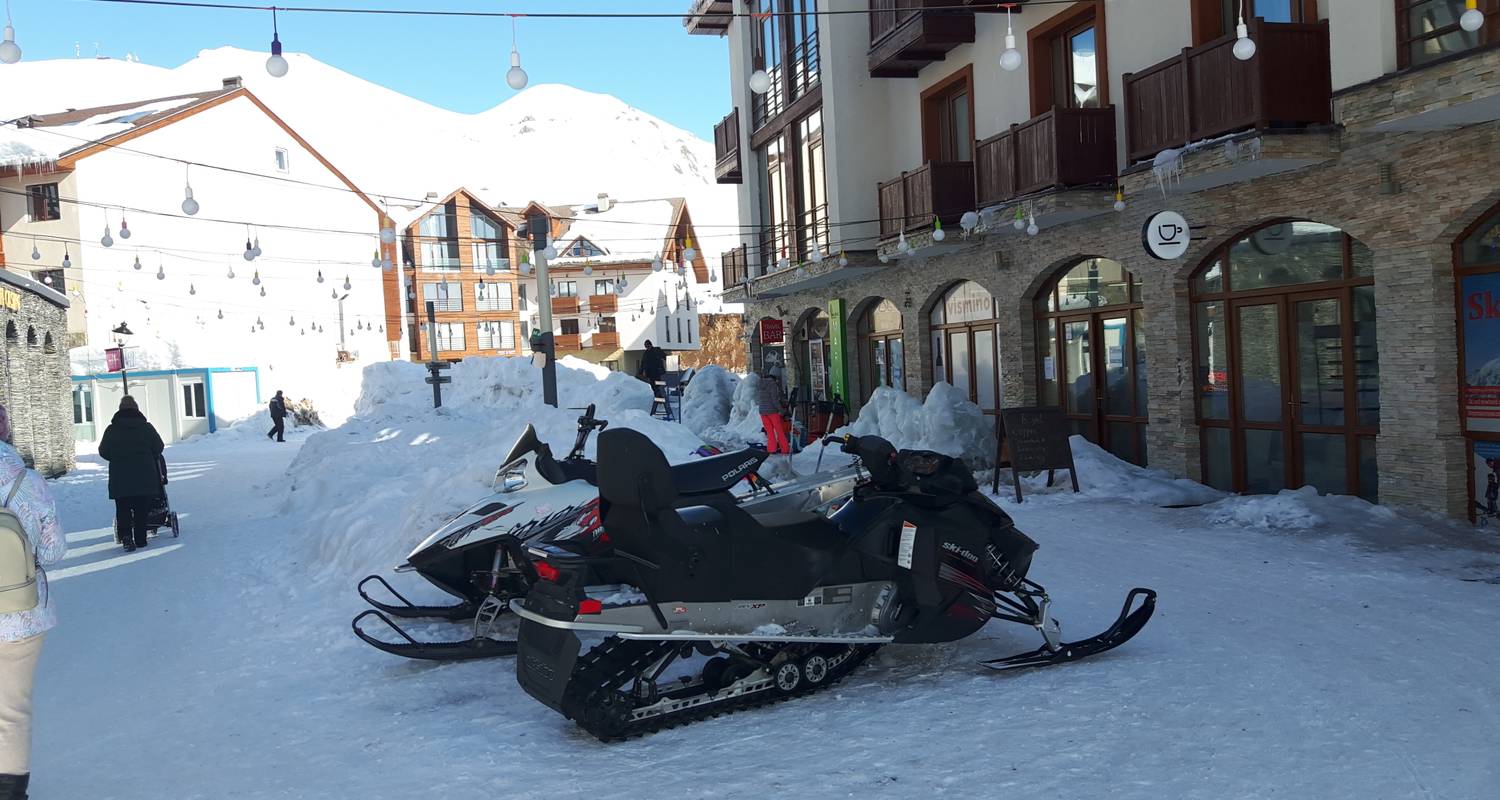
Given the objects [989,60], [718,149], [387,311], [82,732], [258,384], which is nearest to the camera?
[82,732]

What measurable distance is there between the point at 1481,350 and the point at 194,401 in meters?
37.4

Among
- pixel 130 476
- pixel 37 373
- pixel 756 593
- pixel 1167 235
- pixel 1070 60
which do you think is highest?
pixel 1070 60

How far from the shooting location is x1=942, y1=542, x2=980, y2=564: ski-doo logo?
5043mm

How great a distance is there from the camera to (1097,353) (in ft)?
46.1

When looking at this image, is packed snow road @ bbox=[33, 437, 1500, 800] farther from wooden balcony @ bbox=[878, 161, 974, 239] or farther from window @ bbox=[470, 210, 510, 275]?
window @ bbox=[470, 210, 510, 275]

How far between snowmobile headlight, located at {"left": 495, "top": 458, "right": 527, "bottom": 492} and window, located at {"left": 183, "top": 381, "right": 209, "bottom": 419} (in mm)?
34450

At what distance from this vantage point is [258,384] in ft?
129

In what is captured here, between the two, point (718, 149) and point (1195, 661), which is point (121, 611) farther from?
point (718, 149)

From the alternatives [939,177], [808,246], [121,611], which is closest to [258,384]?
[808,246]

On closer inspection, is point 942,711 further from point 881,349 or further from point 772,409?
point 881,349

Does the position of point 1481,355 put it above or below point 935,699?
above

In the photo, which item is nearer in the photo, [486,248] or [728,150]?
[728,150]

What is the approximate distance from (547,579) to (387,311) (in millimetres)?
56361

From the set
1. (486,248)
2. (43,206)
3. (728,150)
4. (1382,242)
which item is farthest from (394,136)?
(1382,242)
